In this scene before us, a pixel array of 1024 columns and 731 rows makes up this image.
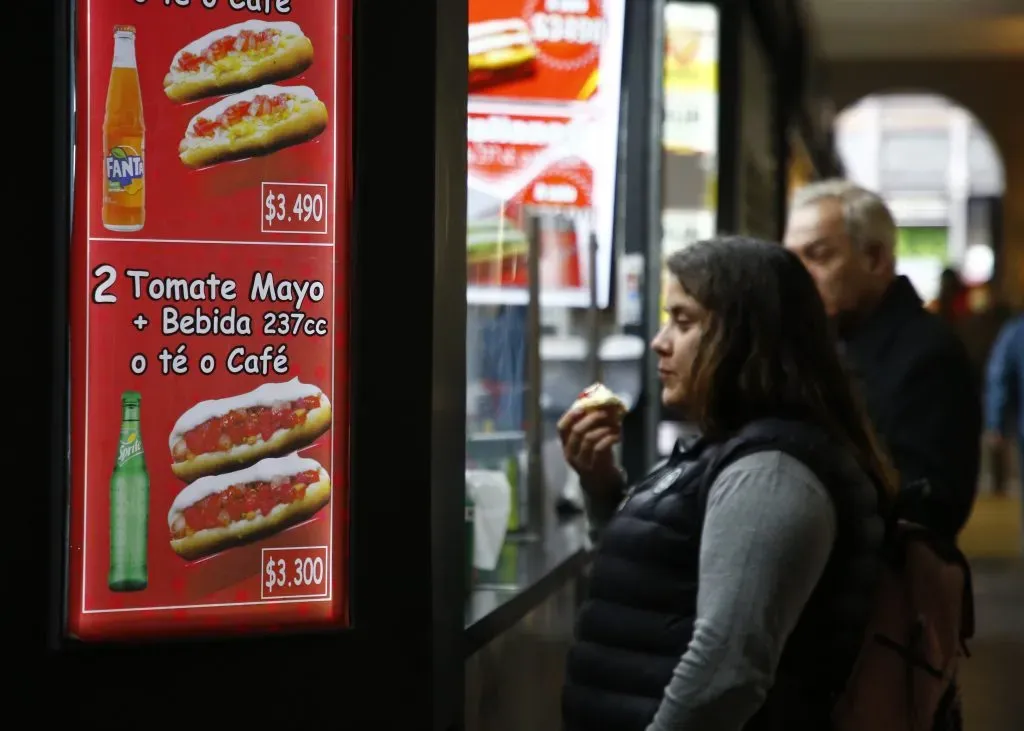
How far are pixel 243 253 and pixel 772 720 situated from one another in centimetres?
109

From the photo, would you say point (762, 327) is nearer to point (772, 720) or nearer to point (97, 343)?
point (772, 720)

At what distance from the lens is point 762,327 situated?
2.37m

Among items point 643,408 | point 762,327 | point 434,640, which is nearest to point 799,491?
point 762,327

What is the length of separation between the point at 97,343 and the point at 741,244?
1.03 m

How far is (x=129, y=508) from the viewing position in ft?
7.61

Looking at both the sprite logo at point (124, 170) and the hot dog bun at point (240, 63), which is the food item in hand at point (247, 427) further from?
the hot dog bun at point (240, 63)

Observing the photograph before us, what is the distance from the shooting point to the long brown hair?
7.75ft

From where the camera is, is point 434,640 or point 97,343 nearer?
point 97,343

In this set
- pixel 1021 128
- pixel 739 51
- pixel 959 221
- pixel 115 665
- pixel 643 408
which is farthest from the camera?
pixel 959 221

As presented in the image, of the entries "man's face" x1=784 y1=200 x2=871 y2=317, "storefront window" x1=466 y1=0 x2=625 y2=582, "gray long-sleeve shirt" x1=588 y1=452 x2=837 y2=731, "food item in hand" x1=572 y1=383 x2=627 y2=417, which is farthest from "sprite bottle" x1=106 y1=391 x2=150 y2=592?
"man's face" x1=784 y1=200 x2=871 y2=317

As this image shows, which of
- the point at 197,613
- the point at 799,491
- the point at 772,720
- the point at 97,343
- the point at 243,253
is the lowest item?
the point at 772,720

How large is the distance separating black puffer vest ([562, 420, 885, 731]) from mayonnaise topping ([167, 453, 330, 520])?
49 centimetres

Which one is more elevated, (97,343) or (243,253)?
(243,253)

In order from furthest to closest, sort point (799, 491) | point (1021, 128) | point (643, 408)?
point (1021, 128), point (643, 408), point (799, 491)
